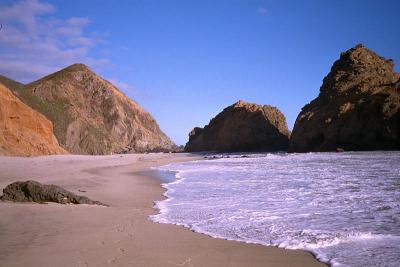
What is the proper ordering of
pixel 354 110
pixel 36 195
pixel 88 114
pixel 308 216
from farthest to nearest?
pixel 88 114 → pixel 354 110 → pixel 36 195 → pixel 308 216

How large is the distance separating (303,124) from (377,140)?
8.81 metres

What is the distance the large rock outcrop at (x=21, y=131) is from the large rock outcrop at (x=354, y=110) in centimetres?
2461

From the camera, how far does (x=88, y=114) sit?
6109 centimetres

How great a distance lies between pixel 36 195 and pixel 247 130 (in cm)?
4902

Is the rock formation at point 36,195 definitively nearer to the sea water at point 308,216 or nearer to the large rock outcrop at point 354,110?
the sea water at point 308,216

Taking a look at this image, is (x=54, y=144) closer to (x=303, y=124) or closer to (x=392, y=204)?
(x=303, y=124)

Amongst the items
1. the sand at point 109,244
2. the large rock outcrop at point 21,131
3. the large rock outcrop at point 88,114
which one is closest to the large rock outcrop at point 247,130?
the large rock outcrop at point 88,114

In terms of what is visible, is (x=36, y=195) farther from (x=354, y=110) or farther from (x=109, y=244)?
(x=354, y=110)

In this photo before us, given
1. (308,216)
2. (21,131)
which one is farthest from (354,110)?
(308,216)

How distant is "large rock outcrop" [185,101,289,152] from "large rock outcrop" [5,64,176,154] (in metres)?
13.2

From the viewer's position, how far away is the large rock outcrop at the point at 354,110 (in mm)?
33781

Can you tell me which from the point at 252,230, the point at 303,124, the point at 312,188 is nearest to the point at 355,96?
the point at 303,124

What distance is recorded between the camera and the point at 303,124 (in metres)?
41.4

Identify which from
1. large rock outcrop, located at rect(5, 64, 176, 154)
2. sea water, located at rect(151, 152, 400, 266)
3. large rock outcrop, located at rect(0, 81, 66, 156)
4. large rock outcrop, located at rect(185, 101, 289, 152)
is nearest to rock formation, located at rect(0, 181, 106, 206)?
sea water, located at rect(151, 152, 400, 266)
